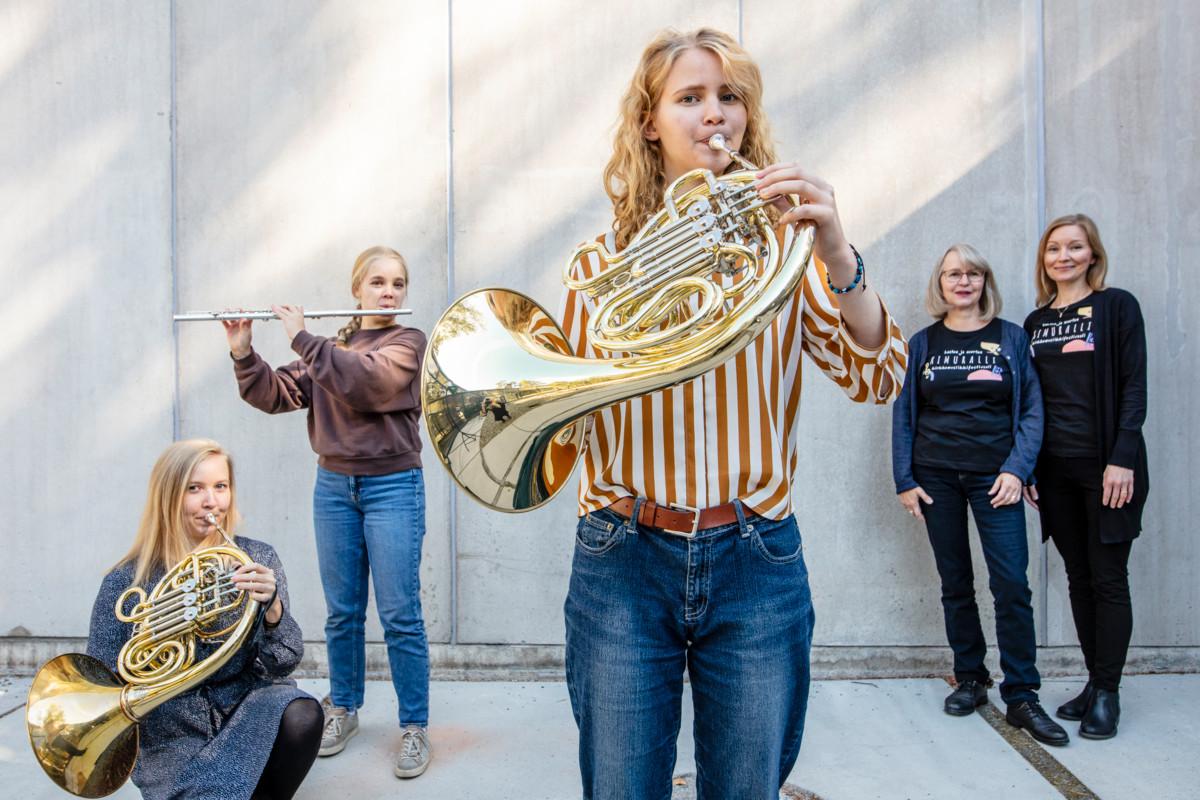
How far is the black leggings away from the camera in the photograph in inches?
97.9

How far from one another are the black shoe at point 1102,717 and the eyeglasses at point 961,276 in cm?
165

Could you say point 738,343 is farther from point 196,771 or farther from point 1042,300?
point 1042,300

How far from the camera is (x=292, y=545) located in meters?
4.20

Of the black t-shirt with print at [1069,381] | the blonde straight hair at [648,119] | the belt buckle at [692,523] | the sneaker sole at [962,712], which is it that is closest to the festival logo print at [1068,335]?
the black t-shirt with print at [1069,381]

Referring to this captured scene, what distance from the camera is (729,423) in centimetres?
149

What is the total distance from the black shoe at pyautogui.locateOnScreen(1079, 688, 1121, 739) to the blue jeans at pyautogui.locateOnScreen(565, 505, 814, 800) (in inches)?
95.3

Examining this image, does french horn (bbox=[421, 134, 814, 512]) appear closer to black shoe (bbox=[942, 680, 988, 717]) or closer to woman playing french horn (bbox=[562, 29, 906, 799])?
woman playing french horn (bbox=[562, 29, 906, 799])

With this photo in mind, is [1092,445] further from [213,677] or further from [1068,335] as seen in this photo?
[213,677]

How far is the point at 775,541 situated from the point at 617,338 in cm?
45

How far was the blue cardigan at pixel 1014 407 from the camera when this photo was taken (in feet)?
11.2

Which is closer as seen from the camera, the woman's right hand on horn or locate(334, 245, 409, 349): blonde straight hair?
the woman's right hand on horn

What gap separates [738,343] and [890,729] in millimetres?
2788

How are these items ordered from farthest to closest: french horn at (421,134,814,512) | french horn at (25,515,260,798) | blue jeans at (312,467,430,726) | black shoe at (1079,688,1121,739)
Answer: black shoe at (1079,688,1121,739), blue jeans at (312,467,430,726), french horn at (25,515,260,798), french horn at (421,134,814,512)

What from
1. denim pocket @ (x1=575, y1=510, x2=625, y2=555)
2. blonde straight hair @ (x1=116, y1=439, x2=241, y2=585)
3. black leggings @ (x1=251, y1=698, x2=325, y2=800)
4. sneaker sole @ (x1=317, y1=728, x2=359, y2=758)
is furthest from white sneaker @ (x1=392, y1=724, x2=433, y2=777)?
denim pocket @ (x1=575, y1=510, x2=625, y2=555)
